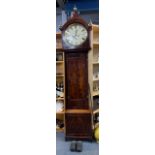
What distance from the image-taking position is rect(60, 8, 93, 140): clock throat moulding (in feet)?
3.65

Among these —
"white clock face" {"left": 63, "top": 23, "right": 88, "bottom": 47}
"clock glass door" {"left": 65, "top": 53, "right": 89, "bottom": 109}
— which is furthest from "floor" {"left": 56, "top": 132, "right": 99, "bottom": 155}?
"white clock face" {"left": 63, "top": 23, "right": 88, "bottom": 47}

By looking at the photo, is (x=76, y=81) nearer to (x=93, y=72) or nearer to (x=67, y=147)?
(x=93, y=72)

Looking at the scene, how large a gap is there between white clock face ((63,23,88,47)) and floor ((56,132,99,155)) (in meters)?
0.45

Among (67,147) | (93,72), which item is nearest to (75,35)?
(93,72)

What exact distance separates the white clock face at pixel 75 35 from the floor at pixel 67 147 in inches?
17.8

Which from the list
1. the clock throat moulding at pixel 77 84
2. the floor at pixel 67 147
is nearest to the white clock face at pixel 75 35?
the clock throat moulding at pixel 77 84

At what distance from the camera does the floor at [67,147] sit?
108 centimetres

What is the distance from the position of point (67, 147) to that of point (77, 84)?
0.30 meters

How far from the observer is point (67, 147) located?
43.6 inches

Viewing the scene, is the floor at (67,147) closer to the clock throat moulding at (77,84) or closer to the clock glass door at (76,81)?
the clock throat moulding at (77,84)
